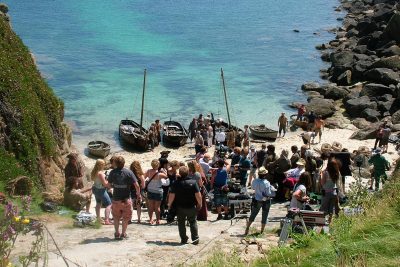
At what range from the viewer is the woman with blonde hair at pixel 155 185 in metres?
12.9

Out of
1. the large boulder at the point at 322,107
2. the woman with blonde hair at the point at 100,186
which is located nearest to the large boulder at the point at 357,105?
the large boulder at the point at 322,107

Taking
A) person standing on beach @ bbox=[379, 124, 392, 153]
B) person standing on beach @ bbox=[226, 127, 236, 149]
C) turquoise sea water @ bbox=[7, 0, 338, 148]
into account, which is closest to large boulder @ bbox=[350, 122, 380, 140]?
person standing on beach @ bbox=[379, 124, 392, 153]

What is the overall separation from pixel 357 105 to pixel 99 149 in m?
16.5

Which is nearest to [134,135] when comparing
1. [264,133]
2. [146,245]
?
[264,133]

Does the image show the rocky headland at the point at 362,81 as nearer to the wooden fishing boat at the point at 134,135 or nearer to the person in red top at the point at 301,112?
the person in red top at the point at 301,112

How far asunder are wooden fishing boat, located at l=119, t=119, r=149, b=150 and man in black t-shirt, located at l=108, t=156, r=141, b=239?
18129 millimetres

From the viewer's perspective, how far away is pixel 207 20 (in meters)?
74.6

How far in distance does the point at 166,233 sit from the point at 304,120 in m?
23.2

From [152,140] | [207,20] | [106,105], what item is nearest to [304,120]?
[152,140]

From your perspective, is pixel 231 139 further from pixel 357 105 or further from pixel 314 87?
pixel 314 87

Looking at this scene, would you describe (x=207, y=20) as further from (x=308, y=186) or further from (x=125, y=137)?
(x=308, y=186)

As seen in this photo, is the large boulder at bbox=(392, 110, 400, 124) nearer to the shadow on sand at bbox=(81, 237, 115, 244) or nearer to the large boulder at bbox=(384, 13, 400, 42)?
the large boulder at bbox=(384, 13, 400, 42)

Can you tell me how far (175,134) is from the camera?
100 feet

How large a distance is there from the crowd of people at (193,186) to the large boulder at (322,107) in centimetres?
1657
